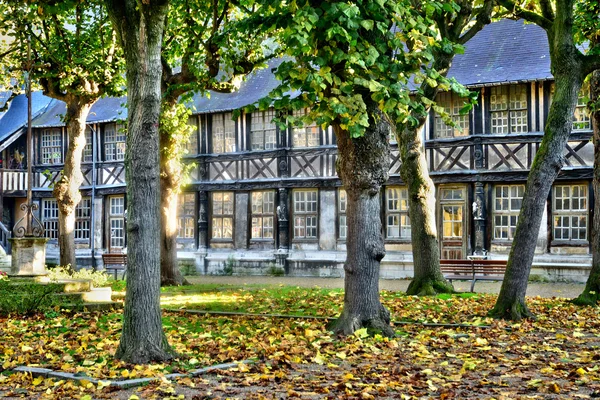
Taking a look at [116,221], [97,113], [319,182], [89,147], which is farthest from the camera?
[89,147]

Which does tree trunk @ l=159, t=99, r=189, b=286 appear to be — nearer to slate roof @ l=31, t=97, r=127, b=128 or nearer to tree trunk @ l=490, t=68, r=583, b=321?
tree trunk @ l=490, t=68, r=583, b=321

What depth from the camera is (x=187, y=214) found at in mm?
31906

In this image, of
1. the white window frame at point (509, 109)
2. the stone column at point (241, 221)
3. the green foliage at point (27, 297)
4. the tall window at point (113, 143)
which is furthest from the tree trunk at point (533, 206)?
the tall window at point (113, 143)

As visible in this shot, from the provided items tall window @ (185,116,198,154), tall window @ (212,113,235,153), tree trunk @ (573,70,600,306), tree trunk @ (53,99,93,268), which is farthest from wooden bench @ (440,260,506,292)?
tall window @ (185,116,198,154)

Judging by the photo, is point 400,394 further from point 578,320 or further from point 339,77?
point 578,320

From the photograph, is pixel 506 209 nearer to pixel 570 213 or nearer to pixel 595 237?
pixel 570 213

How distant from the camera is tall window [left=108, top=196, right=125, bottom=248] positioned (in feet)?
111

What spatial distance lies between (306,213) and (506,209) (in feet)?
23.9

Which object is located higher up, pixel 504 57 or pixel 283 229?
pixel 504 57

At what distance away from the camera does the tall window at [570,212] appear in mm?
24250

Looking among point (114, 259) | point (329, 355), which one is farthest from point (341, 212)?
point (329, 355)

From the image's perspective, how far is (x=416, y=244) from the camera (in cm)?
1744

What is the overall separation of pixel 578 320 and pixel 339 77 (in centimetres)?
590

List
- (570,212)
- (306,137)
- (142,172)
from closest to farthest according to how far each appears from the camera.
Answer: (142,172) < (570,212) < (306,137)
